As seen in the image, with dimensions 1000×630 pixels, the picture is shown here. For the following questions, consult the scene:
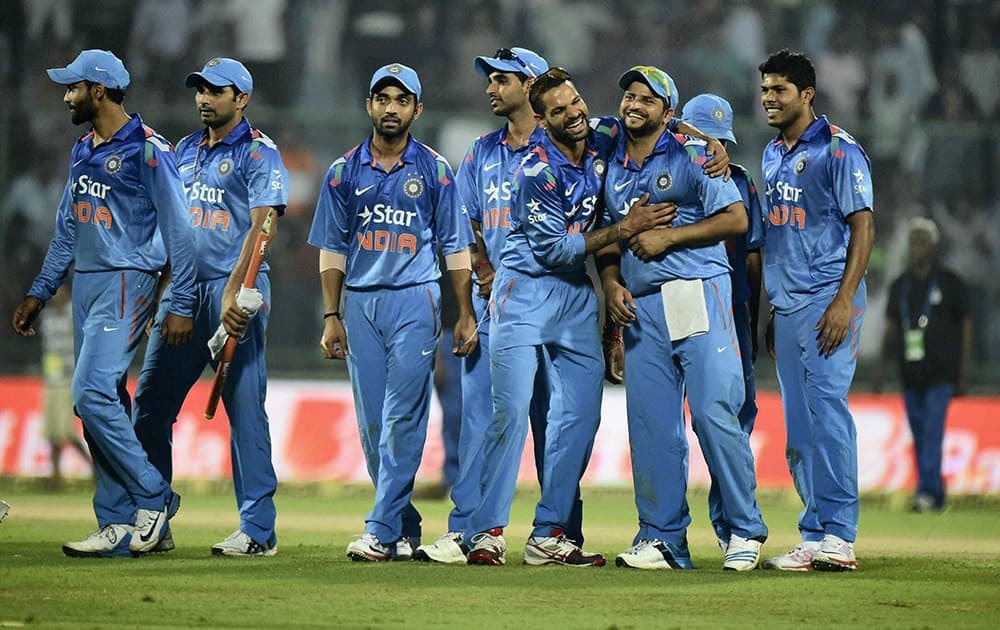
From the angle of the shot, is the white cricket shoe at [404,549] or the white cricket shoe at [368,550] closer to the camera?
the white cricket shoe at [368,550]

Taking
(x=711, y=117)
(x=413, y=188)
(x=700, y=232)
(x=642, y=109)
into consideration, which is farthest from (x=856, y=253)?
(x=413, y=188)

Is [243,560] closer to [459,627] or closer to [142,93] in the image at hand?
[459,627]

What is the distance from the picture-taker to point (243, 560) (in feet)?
28.7

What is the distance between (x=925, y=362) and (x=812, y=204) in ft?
21.2

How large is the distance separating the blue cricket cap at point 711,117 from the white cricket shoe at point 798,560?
250cm

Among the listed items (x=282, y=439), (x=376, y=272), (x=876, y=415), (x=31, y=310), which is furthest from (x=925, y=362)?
(x=31, y=310)

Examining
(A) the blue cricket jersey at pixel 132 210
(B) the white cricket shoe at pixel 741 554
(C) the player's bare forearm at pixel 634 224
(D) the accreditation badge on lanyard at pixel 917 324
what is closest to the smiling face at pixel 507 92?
(C) the player's bare forearm at pixel 634 224

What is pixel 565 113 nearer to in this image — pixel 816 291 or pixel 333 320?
pixel 816 291

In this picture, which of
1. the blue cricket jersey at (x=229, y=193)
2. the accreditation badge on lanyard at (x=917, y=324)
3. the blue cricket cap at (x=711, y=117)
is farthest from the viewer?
the accreditation badge on lanyard at (x=917, y=324)

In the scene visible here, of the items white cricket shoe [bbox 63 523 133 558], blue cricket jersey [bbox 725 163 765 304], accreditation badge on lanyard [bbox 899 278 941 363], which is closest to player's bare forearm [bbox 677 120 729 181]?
blue cricket jersey [bbox 725 163 765 304]

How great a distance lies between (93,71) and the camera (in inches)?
351

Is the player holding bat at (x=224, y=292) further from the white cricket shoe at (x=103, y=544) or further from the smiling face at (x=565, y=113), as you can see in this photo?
the smiling face at (x=565, y=113)

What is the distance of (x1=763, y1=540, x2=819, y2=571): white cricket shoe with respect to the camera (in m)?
8.54

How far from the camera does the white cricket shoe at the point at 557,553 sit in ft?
28.3
